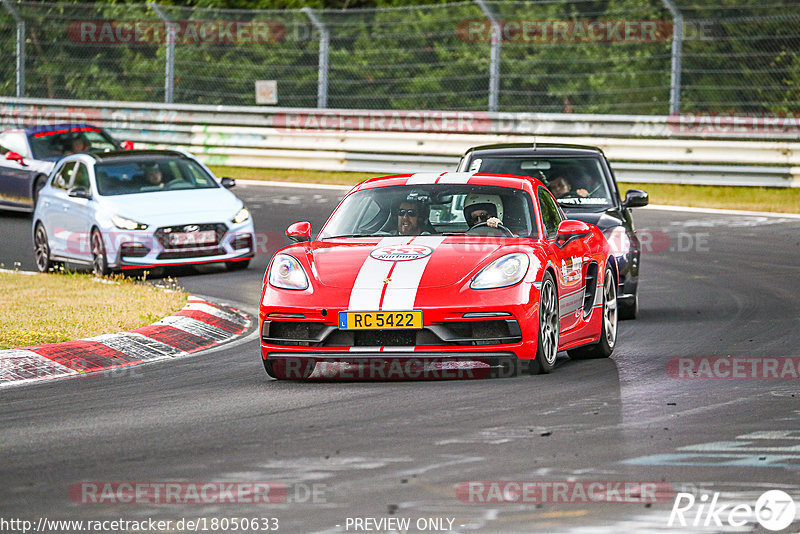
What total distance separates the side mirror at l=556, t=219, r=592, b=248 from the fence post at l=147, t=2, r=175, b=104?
1856cm

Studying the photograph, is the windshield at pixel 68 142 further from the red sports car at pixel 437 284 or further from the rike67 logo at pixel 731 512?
the rike67 logo at pixel 731 512

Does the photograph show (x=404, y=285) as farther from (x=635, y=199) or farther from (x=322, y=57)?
(x=322, y=57)

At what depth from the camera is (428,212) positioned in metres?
9.92

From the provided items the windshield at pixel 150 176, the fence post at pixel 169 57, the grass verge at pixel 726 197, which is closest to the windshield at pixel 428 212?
the windshield at pixel 150 176

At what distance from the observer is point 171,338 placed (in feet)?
36.3

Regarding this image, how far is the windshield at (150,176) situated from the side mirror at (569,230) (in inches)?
310

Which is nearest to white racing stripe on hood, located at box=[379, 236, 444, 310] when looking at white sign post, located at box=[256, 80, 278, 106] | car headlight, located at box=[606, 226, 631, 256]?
car headlight, located at box=[606, 226, 631, 256]

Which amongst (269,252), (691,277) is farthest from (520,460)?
(269,252)

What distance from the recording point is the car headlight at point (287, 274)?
29.9 ft

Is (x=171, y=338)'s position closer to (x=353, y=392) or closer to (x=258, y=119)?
(x=353, y=392)

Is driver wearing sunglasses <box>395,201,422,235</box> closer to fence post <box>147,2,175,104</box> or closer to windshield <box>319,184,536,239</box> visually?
windshield <box>319,184,536,239</box>

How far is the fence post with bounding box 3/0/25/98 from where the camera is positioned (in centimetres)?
2905

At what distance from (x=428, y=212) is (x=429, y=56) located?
15.9 m

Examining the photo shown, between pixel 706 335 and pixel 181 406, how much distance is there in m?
4.60
